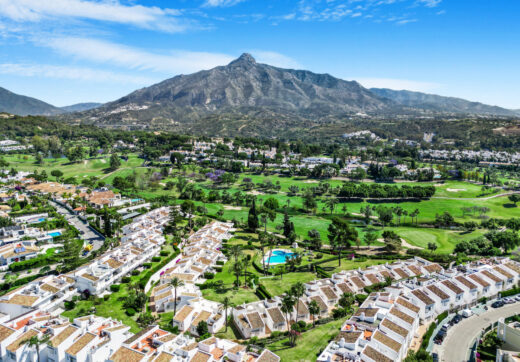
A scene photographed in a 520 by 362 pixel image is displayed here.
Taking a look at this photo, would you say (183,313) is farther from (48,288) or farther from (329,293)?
(329,293)

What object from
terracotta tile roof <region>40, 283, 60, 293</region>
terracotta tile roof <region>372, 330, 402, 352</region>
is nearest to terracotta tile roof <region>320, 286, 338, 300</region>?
terracotta tile roof <region>372, 330, 402, 352</region>

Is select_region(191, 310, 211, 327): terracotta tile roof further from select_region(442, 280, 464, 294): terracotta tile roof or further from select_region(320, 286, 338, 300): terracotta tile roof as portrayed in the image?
select_region(442, 280, 464, 294): terracotta tile roof

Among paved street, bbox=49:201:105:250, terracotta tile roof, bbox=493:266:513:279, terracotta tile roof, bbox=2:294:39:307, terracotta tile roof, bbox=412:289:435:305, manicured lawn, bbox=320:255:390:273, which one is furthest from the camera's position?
paved street, bbox=49:201:105:250

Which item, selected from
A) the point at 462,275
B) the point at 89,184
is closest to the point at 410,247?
the point at 462,275

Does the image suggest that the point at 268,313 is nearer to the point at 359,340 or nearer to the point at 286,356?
the point at 286,356

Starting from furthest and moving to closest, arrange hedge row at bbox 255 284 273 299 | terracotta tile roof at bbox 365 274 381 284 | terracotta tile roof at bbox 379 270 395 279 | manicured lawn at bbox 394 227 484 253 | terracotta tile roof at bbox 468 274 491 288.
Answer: manicured lawn at bbox 394 227 484 253, terracotta tile roof at bbox 379 270 395 279, terracotta tile roof at bbox 365 274 381 284, hedge row at bbox 255 284 273 299, terracotta tile roof at bbox 468 274 491 288

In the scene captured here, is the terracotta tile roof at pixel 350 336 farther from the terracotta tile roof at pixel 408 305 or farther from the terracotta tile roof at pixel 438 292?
the terracotta tile roof at pixel 438 292

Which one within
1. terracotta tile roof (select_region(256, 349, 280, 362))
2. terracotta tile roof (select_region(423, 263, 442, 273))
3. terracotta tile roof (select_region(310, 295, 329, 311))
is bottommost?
terracotta tile roof (select_region(310, 295, 329, 311))
